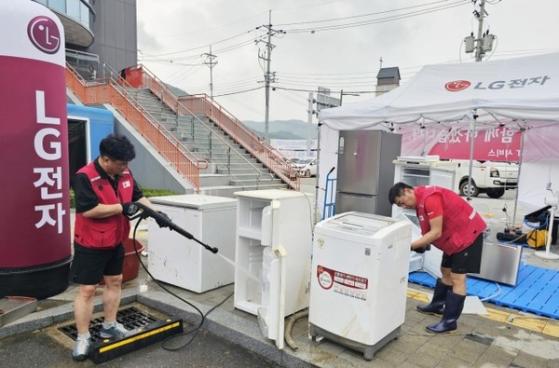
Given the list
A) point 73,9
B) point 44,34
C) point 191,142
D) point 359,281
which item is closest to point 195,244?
point 359,281

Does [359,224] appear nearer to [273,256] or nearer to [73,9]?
[273,256]

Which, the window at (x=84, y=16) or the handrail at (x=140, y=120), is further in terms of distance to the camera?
the window at (x=84, y=16)

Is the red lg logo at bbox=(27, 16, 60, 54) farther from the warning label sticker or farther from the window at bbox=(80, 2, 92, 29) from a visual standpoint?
the window at bbox=(80, 2, 92, 29)

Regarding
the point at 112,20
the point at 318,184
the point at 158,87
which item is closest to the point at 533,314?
the point at 318,184

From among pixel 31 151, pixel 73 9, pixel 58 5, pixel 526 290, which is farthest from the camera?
pixel 73 9

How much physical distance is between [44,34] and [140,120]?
8.41 m

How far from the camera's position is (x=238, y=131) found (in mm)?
15422

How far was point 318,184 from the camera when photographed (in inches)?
331

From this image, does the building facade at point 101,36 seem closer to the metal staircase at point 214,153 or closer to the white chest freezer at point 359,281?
the metal staircase at point 214,153

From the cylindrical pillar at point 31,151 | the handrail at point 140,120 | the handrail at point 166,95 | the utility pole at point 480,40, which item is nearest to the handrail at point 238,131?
the handrail at point 166,95

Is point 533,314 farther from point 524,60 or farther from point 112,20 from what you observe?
point 112,20

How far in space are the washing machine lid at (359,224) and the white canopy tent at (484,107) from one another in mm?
3440

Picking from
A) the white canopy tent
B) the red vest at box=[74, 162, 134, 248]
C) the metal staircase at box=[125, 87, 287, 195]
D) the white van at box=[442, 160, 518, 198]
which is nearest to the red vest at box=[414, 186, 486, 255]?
the red vest at box=[74, 162, 134, 248]

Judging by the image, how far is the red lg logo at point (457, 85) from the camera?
260 inches
